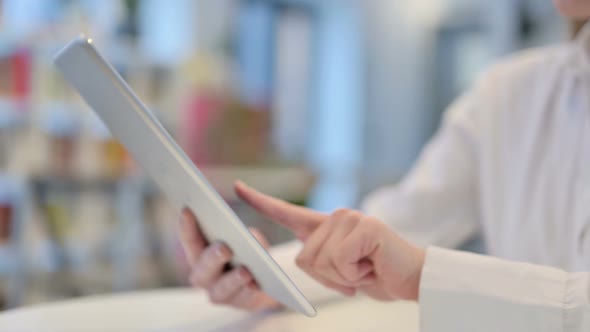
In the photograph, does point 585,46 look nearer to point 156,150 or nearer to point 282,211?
point 282,211

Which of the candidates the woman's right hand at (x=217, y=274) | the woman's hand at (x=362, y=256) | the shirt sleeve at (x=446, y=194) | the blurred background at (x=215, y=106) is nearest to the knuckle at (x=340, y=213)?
the woman's hand at (x=362, y=256)

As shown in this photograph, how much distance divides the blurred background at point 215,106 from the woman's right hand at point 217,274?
940 millimetres

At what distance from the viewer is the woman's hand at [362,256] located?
50 cm

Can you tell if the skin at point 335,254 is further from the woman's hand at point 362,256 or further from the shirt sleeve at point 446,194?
the shirt sleeve at point 446,194

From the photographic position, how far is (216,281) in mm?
617

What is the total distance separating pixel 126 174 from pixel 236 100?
807 millimetres

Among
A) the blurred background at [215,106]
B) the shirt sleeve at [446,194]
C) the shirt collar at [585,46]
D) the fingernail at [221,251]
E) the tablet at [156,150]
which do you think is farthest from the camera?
the blurred background at [215,106]

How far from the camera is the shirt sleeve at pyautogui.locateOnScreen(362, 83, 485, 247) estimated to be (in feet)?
2.93

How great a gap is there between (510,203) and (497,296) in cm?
34

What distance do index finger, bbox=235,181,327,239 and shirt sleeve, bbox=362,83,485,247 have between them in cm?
33

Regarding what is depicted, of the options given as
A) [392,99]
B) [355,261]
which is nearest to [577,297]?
[355,261]

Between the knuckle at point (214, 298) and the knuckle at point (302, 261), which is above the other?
the knuckle at point (302, 261)

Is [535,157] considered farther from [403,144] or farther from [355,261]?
[403,144]

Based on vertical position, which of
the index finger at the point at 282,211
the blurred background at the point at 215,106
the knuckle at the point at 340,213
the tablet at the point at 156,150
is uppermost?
the tablet at the point at 156,150
